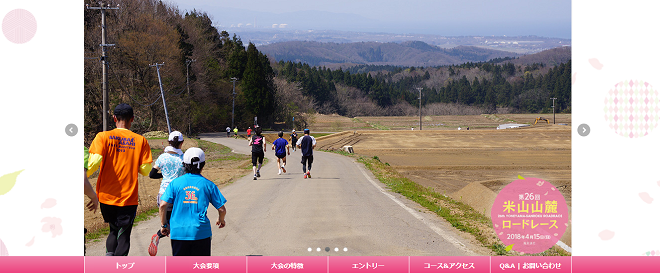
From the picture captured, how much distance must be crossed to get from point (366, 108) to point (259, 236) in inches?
5365

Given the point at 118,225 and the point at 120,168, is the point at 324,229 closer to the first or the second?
the point at 118,225

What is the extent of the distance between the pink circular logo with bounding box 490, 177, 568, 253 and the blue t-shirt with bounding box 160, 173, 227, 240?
3776 millimetres

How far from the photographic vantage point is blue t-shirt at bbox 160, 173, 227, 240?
168 inches

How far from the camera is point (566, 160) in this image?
33.6 metres

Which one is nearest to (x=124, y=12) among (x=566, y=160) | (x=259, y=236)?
(x=566, y=160)

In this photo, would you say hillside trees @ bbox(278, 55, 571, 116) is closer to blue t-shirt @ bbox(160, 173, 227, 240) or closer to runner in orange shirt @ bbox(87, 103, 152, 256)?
runner in orange shirt @ bbox(87, 103, 152, 256)

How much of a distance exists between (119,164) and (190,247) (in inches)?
49.4

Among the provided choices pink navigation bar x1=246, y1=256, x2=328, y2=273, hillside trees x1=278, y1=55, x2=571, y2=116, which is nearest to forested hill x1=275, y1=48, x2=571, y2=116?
hillside trees x1=278, y1=55, x2=571, y2=116

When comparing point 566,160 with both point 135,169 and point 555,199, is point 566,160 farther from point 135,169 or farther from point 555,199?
point 135,169

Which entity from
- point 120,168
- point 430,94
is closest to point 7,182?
point 120,168

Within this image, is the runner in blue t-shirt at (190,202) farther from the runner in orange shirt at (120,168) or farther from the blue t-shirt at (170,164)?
the blue t-shirt at (170,164)

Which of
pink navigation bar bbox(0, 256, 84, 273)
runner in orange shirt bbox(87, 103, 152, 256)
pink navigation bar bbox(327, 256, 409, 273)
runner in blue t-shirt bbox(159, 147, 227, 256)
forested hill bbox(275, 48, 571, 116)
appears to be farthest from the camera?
forested hill bbox(275, 48, 571, 116)

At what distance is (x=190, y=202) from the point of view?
14.0 feet
